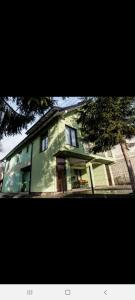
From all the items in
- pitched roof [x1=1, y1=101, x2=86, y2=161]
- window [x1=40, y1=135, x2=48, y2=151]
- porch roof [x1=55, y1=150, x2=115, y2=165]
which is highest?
pitched roof [x1=1, y1=101, x2=86, y2=161]

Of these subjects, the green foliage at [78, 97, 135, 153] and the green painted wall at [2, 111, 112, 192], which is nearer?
the green foliage at [78, 97, 135, 153]

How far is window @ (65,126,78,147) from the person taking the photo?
28.2ft

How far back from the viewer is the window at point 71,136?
861 centimetres

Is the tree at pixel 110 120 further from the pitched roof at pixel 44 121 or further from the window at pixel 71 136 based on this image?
the window at pixel 71 136

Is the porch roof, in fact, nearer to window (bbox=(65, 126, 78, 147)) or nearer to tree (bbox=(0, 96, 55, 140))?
window (bbox=(65, 126, 78, 147))

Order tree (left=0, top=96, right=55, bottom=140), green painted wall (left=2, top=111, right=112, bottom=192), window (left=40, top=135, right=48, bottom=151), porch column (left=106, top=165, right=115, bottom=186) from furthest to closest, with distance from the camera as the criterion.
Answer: porch column (left=106, top=165, right=115, bottom=186)
window (left=40, top=135, right=48, bottom=151)
green painted wall (left=2, top=111, right=112, bottom=192)
tree (left=0, top=96, right=55, bottom=140)

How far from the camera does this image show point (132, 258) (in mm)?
792

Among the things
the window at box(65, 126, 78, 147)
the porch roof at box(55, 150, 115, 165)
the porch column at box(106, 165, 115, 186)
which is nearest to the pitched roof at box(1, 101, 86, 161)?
the window at box(65, 126, 78, 147)

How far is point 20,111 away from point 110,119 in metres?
4.24

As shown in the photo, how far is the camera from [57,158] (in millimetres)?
8117

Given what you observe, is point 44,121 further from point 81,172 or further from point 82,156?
point 81,172

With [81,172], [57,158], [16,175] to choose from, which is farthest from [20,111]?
[16,175]
